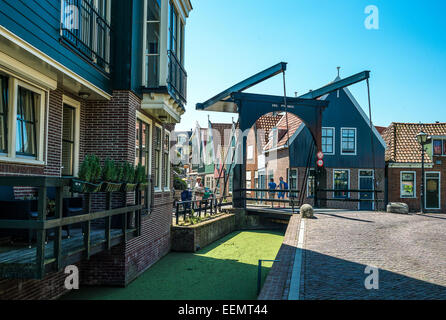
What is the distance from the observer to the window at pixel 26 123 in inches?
245

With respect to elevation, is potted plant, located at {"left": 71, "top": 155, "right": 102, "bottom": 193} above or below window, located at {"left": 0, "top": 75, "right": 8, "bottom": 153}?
below

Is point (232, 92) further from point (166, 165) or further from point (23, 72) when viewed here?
point (23, 72)

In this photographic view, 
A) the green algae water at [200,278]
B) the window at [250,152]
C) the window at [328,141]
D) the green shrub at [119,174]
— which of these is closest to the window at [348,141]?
the window at [328,141]

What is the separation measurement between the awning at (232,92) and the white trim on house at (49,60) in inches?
347

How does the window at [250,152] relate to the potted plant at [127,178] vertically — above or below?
above

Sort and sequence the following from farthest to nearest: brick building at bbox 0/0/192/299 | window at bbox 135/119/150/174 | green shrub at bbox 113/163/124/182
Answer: window at bbox 135/119/150/174, green shrub at bbox 113/163/124/182, brick building at bbox 0/0/192/299

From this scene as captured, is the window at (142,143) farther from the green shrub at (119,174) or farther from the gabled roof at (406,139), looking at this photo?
the gabled roof at (406,139)

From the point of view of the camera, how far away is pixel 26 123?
641cm

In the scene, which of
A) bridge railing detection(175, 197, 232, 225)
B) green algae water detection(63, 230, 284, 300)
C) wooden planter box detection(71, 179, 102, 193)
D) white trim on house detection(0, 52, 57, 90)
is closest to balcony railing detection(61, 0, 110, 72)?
white trim on house detection(0, 52, 57, 90)

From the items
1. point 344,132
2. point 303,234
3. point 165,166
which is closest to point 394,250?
point 303,234

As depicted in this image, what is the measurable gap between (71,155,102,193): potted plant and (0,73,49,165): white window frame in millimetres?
1279

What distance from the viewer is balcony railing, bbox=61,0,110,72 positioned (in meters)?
6.77

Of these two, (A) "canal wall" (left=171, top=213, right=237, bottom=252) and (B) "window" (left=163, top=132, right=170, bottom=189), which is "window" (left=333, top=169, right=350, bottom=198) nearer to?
(A) "canal wall" (left=171, top=213, right=237, bottom=252)
